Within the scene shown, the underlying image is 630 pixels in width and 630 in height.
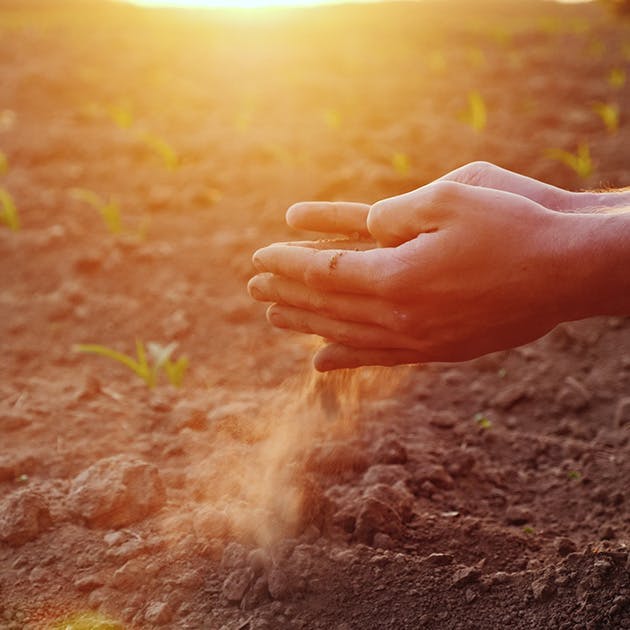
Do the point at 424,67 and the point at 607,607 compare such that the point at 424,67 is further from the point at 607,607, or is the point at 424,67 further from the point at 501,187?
the point at 607,607

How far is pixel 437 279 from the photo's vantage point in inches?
65.9

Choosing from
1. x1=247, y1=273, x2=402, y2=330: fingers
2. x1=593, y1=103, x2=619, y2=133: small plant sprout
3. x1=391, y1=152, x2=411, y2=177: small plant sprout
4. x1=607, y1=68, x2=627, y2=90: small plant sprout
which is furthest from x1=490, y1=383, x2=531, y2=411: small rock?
x1=607, y1=68, x2=627, y2=90: small plant sprout

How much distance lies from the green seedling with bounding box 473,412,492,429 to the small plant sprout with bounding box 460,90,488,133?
306 centimetres

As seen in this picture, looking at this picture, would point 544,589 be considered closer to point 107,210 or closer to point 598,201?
point 598,201

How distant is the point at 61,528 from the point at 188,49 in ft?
25.3

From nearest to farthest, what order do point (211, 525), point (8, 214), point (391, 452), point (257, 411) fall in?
point (211, 525), point (391, 452), point (257, 411), point (8, 214)

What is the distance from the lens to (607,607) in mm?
1699

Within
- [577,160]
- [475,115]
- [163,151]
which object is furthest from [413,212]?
[475,115]

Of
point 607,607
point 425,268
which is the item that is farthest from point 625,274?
point 607,607

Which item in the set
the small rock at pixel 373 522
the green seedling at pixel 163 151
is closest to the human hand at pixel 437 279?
the small rock at pixel 373 522

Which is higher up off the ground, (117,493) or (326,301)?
(326,301)

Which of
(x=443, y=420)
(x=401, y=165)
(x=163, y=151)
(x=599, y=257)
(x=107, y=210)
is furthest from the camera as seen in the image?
(x=163, y=151)

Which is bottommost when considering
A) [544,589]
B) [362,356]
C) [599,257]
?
[544,589]

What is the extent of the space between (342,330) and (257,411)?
847 millimetres
